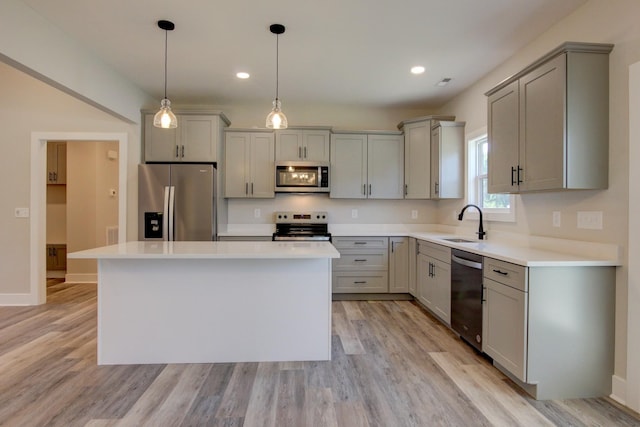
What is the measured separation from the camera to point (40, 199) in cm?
397

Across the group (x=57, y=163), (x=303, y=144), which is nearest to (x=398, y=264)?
(x=303, y=144)

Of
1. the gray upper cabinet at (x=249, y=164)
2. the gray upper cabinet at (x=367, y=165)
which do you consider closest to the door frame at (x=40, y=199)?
the gray upper cabinet at (x=249, y=164)

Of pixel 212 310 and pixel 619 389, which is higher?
pixel 212 310

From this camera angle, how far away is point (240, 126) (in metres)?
4.62

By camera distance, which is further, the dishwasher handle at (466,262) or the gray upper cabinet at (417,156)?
the gray upper cabinet at (417,156)

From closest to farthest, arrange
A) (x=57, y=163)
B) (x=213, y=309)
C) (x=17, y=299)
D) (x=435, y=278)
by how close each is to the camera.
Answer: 1. (x=213, y=309)
2. (x=435, y=278)
3. (x=17, y=299)
4. (x=57, y=163)

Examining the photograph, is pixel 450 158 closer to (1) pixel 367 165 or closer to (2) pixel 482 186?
(2) pixel 482 186

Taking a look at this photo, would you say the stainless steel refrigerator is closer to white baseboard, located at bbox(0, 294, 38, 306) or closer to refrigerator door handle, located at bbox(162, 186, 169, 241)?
refrigerator door handle, located at bbox(162, 186, 169, 241)

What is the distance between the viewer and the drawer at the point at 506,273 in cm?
203

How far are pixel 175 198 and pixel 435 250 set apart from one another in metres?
3.02

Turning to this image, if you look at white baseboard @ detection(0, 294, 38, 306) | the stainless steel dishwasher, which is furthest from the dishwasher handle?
white baseboard @ detection(0, 294, 38, 306)

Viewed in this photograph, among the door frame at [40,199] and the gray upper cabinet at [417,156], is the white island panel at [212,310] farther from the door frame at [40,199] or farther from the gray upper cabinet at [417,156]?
the gray upper cabinet at [417,156]

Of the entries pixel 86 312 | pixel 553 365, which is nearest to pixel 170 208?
pixel 86 312

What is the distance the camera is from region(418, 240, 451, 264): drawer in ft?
10.3
